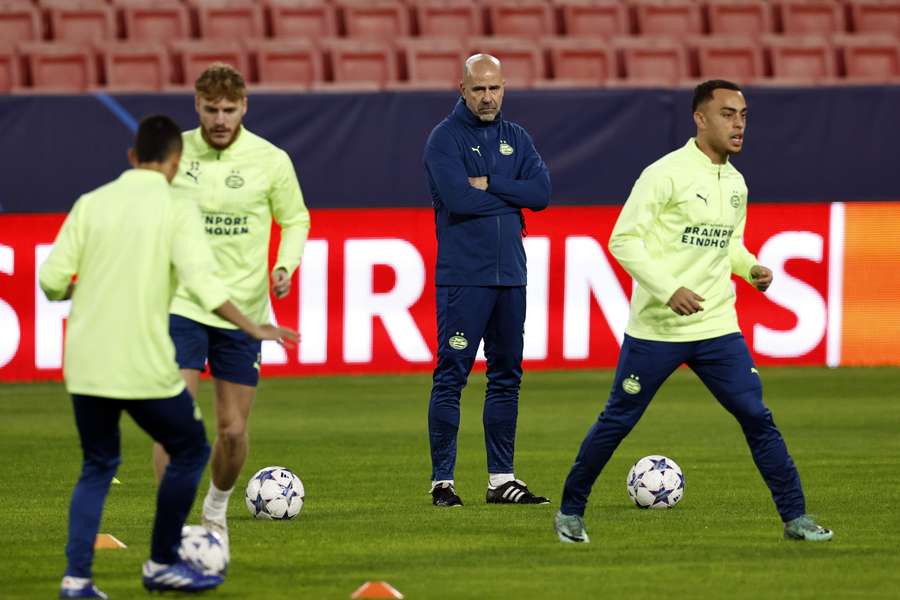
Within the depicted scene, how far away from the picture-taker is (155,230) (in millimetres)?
6352

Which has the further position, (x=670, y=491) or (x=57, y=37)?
(x=57, y=37)

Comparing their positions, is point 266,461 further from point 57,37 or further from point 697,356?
point 57,37

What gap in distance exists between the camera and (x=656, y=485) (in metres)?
9.12

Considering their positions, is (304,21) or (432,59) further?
(304,21)

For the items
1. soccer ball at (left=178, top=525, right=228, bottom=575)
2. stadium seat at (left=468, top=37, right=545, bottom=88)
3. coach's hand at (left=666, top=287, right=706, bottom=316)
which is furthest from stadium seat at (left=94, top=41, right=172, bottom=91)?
soccer ball at (left=178, top=525, right=228, bottom=575)

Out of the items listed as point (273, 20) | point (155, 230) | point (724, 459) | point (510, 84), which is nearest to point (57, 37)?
point (273, 20)

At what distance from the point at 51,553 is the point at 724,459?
191 inches

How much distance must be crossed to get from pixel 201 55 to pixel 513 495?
963 centimetres

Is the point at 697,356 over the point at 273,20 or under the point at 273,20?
under

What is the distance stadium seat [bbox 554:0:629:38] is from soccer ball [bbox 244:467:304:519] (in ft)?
36.9

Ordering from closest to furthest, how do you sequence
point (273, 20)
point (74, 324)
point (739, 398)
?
point (74, 324)
point (739, 398)
point (273, 20)

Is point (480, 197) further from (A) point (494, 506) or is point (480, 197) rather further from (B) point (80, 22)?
(B) point (80, 22)

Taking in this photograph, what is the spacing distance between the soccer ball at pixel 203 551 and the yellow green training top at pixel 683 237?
210 centimetres

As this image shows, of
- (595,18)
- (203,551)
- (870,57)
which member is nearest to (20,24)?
(595,18)
